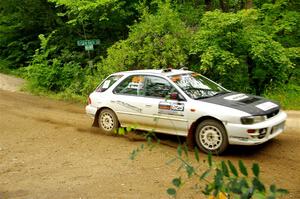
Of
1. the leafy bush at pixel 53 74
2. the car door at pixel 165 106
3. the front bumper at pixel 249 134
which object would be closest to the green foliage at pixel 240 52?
the car door at pixel 165 106

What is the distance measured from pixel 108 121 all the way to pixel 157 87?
1.65 m

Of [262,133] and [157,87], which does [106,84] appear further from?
[262,133]

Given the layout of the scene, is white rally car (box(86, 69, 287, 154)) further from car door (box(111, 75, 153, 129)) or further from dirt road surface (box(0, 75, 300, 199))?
dirt road surface (box(0, 75, 300, 199))

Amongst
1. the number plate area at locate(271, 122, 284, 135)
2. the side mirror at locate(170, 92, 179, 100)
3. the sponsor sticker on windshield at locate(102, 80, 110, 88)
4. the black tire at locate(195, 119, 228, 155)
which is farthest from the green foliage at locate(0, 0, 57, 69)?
the number plate area at locate(271, 122, 284, 135)

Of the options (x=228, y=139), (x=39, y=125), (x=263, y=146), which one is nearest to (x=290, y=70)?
(x=263, y=146)

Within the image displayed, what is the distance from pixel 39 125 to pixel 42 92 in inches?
243

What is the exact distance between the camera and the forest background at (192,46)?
13.1 m

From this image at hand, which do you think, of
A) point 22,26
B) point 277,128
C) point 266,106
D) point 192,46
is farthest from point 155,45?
point 22,26

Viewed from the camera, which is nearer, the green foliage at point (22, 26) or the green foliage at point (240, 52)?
the green foliage at point (240, 52)

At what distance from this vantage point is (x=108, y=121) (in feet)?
33.7

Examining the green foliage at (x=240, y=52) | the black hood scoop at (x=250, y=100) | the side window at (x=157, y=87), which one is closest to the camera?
the black hood scoop at (x=250, y=100)

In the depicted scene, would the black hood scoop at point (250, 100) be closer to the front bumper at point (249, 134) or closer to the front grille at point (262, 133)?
the front bumper at point (249, 134)

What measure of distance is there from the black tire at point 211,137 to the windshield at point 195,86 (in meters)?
0.76

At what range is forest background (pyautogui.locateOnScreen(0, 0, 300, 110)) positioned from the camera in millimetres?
13070
